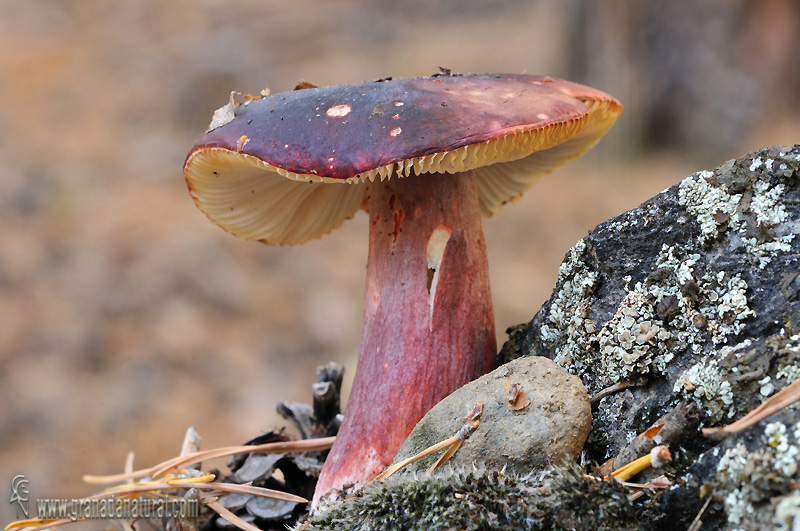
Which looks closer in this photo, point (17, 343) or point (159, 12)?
point (17, 343)

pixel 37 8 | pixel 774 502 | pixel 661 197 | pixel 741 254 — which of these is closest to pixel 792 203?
pixel 741 254

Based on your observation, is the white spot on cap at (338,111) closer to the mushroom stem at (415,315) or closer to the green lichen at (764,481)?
the mushroom stem at (415,315)

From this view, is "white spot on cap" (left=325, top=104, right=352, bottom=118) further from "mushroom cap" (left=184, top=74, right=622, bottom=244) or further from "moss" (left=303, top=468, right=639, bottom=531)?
"moss" (left=303, top=468, right=639, bottom=531)

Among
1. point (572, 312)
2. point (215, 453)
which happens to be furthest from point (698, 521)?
point (215, 453)

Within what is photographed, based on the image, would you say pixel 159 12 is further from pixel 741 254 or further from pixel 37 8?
pixel 741 254

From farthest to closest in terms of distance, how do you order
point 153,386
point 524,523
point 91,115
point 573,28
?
point 91,115, point 573,28, point 153,386, point 524,523

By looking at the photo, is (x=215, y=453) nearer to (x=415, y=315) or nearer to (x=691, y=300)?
(x=415, y=315)

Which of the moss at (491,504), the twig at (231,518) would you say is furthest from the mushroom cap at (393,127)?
the twig at (231,518)
